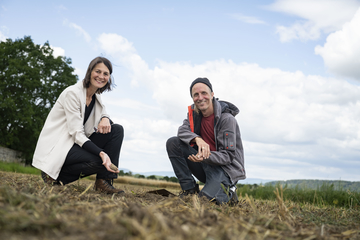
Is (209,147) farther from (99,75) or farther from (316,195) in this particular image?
(316,195)

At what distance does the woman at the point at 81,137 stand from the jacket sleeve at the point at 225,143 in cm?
132

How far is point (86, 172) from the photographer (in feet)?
12.8

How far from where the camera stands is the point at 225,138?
376 centimetres

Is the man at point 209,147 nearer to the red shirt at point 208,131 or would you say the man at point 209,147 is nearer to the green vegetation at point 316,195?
the red shirt at point 208,131

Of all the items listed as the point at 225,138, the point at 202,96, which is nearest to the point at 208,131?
the point at 225,138

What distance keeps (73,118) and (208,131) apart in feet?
6.24

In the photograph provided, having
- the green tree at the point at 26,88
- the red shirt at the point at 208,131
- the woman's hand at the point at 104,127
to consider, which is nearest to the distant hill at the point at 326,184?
the red shirt at the point at 208,131

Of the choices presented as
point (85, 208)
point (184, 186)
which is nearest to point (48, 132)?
point (184, 186)

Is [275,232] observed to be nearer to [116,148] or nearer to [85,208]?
[85,208]

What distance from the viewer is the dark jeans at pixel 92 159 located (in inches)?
148

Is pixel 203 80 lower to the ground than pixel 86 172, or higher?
higher

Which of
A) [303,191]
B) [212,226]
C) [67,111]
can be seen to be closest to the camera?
[212,226]

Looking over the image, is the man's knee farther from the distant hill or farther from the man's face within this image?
Result: the distant hill

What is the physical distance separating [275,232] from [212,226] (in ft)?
1.48
